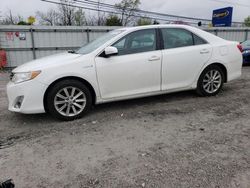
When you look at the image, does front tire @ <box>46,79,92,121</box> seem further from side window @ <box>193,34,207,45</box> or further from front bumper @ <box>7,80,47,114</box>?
side window @ <box>193,34,207,45</box>

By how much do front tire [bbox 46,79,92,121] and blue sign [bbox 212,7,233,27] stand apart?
64.1 ft

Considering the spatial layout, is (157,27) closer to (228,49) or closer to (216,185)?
(228,49)

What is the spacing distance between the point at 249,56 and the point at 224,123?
25.2 feet

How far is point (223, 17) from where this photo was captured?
19.8 m

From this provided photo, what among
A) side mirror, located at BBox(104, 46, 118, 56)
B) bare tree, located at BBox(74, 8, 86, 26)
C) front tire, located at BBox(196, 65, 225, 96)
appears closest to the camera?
side mirror, located at BBox(104, 46, 118, 56)

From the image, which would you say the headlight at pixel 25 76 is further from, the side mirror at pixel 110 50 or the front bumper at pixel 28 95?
the side mirror at pixel 110 50

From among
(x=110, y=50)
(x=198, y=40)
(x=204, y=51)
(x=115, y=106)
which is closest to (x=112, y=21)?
(x=198, y=40)

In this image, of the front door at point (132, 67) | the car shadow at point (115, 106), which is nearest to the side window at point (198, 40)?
the front door at point (132, 67)

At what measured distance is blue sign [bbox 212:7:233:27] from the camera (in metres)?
19.1

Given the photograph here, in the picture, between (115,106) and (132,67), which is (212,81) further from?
(115,106)

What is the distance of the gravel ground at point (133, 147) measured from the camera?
7.27ft

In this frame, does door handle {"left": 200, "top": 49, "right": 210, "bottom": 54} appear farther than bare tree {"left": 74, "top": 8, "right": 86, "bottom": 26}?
No

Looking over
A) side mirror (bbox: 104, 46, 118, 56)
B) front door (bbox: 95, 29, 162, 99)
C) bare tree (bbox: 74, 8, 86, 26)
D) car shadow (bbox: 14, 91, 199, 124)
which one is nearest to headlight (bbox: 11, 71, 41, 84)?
car shadow (bbox: 14, 91, 199, 124)

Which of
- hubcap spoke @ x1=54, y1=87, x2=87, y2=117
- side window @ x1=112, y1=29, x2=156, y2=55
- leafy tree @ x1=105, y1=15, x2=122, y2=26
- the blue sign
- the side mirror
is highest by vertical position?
leafy tree @ x1=105, y1=15, x2=122, y2=26
